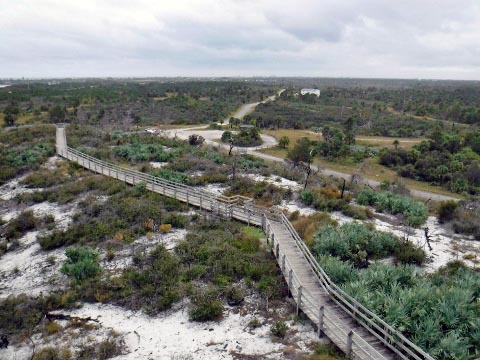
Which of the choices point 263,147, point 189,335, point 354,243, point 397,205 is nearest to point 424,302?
point 354,243

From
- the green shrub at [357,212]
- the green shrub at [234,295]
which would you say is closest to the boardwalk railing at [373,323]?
the green shrub at [234,295]

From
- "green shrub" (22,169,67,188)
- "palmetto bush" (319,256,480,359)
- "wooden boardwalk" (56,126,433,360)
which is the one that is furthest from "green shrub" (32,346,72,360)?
"green shrub" (22,169,67,188)

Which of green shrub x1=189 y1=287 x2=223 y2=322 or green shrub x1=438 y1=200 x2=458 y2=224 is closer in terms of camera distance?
green shrub x1=189 y1=287 x2=223 y2=322

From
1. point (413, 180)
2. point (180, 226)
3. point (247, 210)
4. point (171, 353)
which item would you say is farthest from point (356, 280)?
point (413, 180)

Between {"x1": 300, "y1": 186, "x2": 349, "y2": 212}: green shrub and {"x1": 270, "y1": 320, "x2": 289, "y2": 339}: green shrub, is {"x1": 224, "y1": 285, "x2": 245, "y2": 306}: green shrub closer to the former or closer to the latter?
{"x1": 270, "y1": 320, "x2": 289, "y2": 339}: green shrub

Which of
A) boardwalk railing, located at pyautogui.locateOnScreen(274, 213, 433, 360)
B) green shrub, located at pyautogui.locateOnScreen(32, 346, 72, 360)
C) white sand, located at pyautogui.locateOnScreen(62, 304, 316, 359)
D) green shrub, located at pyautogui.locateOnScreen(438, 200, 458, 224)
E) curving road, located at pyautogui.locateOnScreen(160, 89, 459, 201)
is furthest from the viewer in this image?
curving road, located at pyautogui.locateOnScreen(160, 89, 459, 201)

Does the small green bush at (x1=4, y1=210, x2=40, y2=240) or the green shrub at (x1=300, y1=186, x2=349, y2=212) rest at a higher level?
Answer: the green shrub at (x1=300, y1=186, x2=349, y2=212)

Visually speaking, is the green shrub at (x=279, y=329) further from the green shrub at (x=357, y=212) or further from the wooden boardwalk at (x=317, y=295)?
the green shrub at (x=357, y=212)
